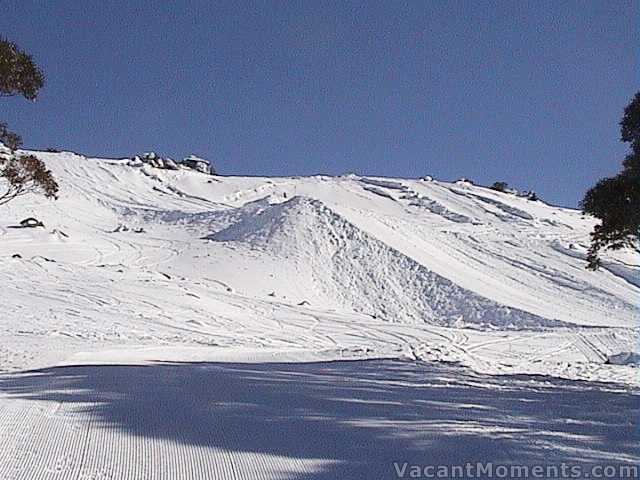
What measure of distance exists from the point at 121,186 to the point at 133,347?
46238mm

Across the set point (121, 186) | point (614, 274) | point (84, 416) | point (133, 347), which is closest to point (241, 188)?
point (121, 186)

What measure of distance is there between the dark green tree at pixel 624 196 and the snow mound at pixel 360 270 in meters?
15.2

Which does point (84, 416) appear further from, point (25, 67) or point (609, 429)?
point (25, 67)

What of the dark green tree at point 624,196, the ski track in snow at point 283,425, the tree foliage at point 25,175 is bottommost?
the ski track in snow at point 283,425

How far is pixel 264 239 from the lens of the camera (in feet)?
119

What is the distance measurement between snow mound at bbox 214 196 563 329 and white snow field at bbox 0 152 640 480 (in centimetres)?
13

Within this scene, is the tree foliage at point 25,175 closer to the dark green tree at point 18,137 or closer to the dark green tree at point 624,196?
the dark green tree at point 18,137

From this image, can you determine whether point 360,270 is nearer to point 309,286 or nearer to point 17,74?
point 309,286

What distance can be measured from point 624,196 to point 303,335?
490 inches

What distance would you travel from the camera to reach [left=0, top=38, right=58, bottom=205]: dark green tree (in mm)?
12039

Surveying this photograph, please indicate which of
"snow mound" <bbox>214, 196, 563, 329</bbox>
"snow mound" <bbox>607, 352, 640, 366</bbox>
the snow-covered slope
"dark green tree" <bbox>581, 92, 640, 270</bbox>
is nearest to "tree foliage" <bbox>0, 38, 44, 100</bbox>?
the snow-covered slope

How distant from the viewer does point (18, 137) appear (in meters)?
13.1

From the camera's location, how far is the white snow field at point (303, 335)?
5789 millimetres

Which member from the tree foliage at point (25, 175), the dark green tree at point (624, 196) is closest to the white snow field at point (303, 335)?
the dark green tree at point (624, 196)
